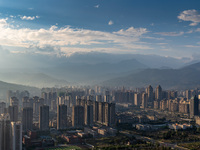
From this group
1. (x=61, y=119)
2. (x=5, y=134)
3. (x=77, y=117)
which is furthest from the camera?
(x=77, y=117)

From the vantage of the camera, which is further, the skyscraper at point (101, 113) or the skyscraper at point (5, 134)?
the skyscraper at point (101, 113)

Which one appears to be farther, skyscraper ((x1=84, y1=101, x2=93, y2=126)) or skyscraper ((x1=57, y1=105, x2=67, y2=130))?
skyscraper ((x1=84, y1=101, x2=93, y2=126))

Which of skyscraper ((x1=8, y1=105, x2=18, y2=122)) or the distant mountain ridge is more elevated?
the distant mountain ridge

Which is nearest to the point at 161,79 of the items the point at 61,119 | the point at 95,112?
the point at 95,112

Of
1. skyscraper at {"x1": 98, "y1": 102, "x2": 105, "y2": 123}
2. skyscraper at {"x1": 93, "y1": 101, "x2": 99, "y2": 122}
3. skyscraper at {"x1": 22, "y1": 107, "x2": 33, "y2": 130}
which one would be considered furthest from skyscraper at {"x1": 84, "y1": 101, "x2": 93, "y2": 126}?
skyscraper at {"x1": 22, "y1": 107, "x2": 33, "y2": 130}

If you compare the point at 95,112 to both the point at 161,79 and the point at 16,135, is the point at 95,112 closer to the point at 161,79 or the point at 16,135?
the point at 16,135

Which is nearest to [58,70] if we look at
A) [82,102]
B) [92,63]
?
[92,63]

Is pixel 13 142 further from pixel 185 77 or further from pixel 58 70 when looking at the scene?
pixel 58 70

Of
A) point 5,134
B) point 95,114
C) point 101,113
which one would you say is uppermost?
point 5,134

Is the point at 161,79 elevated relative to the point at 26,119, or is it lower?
elevated

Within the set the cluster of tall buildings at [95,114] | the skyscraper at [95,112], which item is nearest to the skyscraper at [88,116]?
the cluster of tall buildings at [95,114]

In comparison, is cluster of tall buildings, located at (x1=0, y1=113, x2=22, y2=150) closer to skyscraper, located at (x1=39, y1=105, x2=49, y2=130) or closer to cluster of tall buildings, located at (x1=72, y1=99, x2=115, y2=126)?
skyscraper, located at (x1=39, y1=105, x2=49, y2=130)

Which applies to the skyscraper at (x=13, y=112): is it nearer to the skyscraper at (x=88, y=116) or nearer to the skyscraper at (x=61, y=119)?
the skyscraper at (x=61, y=119)
